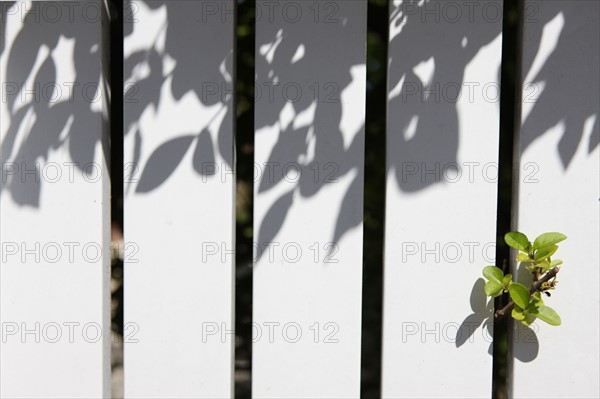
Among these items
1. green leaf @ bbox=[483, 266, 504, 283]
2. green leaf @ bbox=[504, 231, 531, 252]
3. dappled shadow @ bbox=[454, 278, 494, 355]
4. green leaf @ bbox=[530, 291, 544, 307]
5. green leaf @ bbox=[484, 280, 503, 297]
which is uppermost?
green leaf @ bbox=[504, 231, 531, 252]

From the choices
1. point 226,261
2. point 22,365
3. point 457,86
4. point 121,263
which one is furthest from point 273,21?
point 22,365

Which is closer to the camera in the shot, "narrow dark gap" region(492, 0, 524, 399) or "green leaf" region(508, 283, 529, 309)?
"green leaf" region(508, 283, 529, 309)

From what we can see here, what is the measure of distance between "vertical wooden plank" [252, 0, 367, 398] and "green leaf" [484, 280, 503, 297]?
0.52 m

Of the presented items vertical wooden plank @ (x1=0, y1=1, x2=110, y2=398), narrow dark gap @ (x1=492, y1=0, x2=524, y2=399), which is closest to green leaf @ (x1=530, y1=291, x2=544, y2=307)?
narrow dark gap @ (x1=492, y1=0, x2=524, y2=399)

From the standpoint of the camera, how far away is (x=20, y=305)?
3008 mm

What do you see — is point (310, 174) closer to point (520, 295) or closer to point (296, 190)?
point (296, 190)

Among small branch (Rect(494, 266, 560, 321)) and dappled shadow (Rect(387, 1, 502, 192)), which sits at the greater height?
dappled shadow (Rect(387, 1, 502, 192))

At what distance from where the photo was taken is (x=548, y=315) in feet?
9.23

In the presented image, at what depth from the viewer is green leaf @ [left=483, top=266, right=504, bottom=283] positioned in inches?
112

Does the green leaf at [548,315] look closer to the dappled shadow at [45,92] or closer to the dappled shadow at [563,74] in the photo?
the dappled shadow at [563,74]

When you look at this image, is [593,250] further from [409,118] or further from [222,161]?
[222,161]

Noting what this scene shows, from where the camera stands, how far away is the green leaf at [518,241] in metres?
2.80

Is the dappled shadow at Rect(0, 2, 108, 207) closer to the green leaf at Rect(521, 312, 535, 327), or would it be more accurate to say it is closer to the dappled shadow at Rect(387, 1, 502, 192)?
the dappled shadow at Rect(387, 1, 502, 192)

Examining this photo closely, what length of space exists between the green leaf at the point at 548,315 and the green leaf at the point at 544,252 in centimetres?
20
